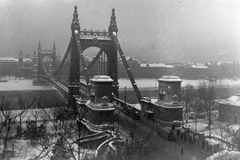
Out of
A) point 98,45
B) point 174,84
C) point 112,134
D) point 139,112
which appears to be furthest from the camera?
point 98,45

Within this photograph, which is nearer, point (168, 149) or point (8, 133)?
point (168, 149)

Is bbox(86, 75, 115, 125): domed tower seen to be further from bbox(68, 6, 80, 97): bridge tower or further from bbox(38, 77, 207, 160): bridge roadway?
bbox(68, 6, 80, 97): bridge tower

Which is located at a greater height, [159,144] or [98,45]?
[98,45]

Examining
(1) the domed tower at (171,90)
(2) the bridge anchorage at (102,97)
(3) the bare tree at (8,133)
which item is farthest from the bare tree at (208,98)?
(3) the bare tree at (8,133)

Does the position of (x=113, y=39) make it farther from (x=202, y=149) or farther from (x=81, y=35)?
(x=202, y=149)

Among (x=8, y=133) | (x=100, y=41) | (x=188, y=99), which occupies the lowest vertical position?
(x=8, y=133)

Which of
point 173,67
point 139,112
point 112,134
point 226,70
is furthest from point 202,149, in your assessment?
point 226,70

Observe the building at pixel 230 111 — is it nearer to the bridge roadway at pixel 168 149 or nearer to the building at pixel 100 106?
the bridge roadway at pixel 168 149

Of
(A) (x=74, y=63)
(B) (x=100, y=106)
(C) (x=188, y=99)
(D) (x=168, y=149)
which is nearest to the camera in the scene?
(D) (x=168, y=149)

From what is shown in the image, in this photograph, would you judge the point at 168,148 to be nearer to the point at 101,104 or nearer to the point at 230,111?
the point at 101,104

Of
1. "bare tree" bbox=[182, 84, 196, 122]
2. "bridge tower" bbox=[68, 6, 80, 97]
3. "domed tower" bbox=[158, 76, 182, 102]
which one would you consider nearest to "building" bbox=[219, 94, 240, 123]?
"bare tree" bbox=[182, 84, 196, 122]

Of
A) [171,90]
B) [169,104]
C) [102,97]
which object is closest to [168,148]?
[169,104]
